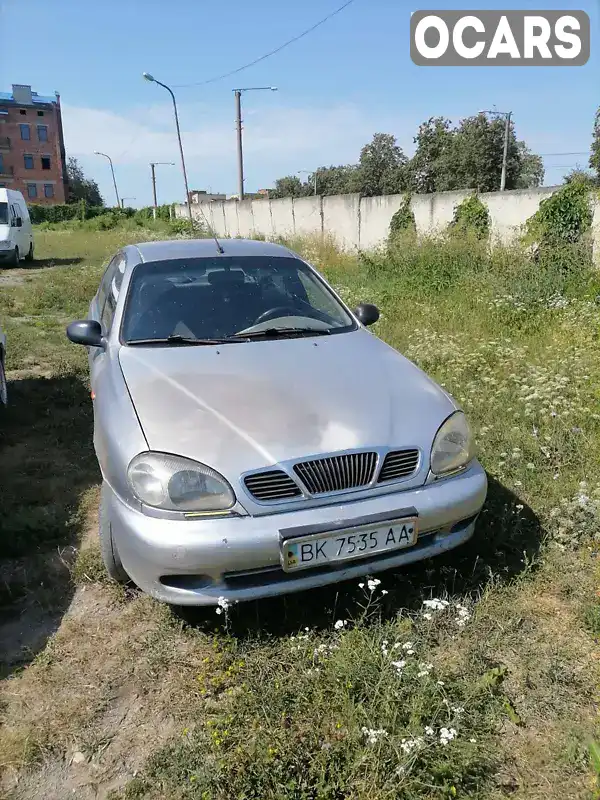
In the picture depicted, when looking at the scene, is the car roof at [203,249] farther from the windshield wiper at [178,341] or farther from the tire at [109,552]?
the tire at [109,552]

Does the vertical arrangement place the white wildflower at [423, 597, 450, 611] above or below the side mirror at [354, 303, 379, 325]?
below

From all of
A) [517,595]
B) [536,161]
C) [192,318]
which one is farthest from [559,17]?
A: [536,161]

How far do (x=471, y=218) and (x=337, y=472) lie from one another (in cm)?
1151

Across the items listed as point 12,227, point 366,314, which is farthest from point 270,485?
point 12,227

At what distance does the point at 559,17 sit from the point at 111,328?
857cm

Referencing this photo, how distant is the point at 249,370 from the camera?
288 cm

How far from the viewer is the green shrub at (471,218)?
39.3ft

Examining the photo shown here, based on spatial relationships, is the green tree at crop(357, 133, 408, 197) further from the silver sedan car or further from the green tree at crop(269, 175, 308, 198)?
the silver sedan car

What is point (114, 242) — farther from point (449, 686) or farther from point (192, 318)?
point (449, 686)

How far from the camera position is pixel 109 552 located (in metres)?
2.75

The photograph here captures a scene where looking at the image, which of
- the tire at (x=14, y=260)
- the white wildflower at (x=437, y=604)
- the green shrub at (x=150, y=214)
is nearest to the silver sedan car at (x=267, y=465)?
the white wildflower at (x=437, y=604)

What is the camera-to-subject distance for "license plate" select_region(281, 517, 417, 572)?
221 cm

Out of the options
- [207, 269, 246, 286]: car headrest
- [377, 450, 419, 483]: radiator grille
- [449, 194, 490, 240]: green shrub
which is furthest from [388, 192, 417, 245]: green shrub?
[377, 450, 419, 483]: radiator grille

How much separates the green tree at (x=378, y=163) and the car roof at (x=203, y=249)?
63.6 metres
